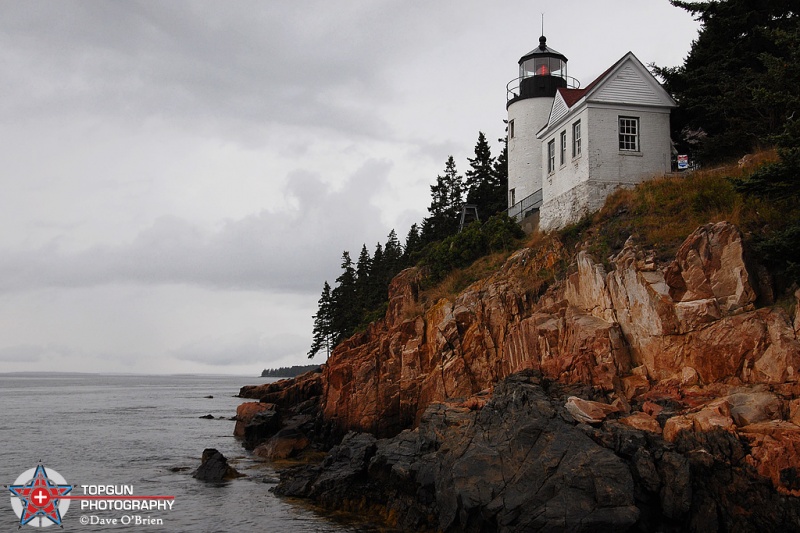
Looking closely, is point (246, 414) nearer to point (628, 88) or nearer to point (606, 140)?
point (606, 140)

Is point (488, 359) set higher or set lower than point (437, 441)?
higher

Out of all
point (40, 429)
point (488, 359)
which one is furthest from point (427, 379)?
point (40, 429)

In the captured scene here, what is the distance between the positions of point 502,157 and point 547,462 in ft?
119

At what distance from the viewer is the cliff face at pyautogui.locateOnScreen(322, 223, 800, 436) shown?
50.4ft

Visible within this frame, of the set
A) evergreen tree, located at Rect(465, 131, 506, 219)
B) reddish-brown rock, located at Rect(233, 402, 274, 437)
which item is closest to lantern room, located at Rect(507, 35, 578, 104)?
evergreen tree, located at Rect(465, 131, 506, 219)

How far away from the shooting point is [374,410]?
2588cm

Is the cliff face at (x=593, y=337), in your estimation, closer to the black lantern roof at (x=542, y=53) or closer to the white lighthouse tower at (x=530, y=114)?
the white lighthouse tower at (x=530, y=114)

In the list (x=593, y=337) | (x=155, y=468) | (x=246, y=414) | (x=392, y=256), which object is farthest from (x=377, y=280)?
(x=593, y=337)

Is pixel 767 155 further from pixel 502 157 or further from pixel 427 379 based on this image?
pixel 502 157

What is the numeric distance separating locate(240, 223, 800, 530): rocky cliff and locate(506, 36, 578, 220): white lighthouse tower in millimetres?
8692

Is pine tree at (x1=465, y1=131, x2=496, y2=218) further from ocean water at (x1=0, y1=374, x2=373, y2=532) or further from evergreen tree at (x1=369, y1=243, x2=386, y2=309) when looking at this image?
ocean water at (x1=0, y1=374, x2=373, y2=532)

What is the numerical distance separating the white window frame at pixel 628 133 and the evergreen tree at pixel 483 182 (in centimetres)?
1697

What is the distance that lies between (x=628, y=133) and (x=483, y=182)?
69.3ft

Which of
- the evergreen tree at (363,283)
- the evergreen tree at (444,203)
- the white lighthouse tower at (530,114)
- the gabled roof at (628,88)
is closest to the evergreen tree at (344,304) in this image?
the evergreen tree at (363,283)
